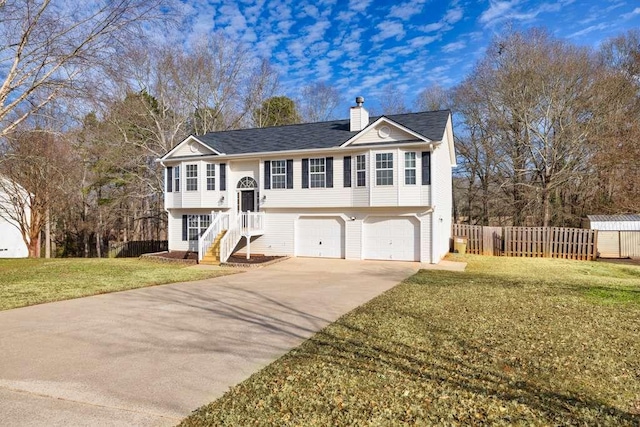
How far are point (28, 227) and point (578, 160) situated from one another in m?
32.6

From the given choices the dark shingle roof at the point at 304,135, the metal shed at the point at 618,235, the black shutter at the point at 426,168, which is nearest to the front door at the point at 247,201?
the dark shingle roof at the point at 304,135

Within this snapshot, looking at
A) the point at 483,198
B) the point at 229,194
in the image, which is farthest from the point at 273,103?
the point at 483,198

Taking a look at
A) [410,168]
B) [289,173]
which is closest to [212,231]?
[289,173]

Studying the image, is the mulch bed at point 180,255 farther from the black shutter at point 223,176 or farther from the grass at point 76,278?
the black shutter at point 223,176

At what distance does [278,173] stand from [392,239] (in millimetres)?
5884

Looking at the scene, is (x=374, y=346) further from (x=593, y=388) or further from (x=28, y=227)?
(x=28, y=227)

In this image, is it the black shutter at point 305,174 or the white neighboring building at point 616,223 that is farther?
the white neighboring building at point 616,223

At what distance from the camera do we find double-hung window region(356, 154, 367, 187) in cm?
1564

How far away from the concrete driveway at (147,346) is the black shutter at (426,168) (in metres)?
6.37

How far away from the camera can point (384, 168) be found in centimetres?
1521

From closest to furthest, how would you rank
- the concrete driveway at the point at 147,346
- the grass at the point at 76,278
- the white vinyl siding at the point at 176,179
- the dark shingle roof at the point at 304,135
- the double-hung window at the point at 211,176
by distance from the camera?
the concrete driveway at the point at 147,346
the grass at the point at 76,278
the dark shingle roof at the point at 304,135
the double-hung window at the point at 211,176
the white vinyl siding at the point at 176,179

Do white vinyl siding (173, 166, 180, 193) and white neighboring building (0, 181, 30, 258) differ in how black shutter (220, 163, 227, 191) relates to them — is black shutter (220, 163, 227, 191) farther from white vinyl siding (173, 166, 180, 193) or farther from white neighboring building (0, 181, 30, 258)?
white neighboring building (0, 181, 30, 258)

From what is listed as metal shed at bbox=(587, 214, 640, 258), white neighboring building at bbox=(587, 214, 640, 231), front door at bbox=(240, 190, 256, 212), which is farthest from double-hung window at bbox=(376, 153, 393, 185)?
white neighboring building at bbox=(587, 214, 640, 231)

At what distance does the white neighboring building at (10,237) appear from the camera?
22125 mm
